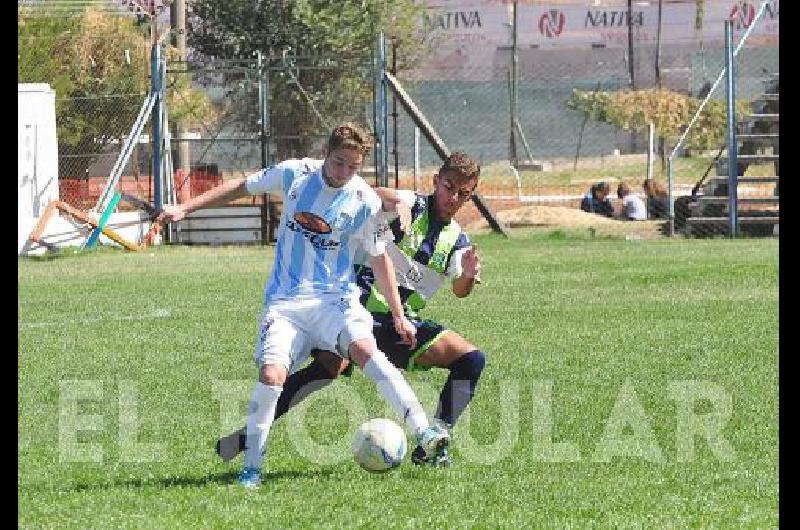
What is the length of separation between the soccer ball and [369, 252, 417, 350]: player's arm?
0.57 meters

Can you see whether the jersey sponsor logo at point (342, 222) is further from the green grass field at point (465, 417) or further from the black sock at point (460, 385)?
the green grass field at point (465, 417)

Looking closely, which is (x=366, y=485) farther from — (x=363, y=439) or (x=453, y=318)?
(x=453, y=318)

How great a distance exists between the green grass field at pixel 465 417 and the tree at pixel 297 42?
1546 cm

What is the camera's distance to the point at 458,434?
29.2 feet

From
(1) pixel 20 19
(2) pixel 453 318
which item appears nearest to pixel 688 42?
(1) pixel 20 19

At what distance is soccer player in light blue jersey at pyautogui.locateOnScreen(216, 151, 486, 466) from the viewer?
8.36 m

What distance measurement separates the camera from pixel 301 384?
8281 millimetres

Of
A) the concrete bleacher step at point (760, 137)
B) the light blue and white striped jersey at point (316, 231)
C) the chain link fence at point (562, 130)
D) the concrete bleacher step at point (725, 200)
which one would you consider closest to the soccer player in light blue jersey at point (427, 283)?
the light blue and white striped jersey at point (316, 231)

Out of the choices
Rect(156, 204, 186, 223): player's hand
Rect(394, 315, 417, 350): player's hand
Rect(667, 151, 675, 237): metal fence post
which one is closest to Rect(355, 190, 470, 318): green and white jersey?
Rect(394, 315, 417, 350): player's hand

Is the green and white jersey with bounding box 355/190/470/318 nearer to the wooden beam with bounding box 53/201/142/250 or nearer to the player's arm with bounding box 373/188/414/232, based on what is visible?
the player's arm with bounding box 373/188/414/232

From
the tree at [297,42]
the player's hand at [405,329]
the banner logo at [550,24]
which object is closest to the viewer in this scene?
the player's hand at [405,329]

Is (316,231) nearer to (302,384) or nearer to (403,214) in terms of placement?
(403,214)

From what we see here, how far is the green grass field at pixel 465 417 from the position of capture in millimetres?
7066

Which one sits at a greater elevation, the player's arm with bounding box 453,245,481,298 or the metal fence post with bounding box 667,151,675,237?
the metal fence post with bounding box 667,151,675,237
